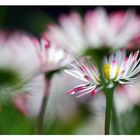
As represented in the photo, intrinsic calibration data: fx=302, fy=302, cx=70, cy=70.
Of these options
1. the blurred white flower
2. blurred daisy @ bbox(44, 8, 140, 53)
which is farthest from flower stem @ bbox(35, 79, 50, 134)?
blurred daisy @ bbox(44, 8, 140, 53)

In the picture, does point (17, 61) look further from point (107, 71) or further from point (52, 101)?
point (107, 71)

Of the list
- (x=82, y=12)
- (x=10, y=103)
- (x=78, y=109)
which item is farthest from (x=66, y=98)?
(x=82, y=12)

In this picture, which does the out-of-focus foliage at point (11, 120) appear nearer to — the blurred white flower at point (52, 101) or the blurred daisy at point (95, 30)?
the blurred white flower at point (52, 101)

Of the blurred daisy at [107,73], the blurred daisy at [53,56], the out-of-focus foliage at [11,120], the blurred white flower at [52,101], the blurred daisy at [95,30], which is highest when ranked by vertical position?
the blurred daisy at [95,30]

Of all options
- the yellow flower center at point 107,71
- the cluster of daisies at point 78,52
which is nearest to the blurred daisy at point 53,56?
the cluster of daisies at point 78,52

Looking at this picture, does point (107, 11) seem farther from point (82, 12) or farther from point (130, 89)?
point (130, 89)

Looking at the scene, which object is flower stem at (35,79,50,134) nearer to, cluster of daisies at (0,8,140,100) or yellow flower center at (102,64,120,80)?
cluster of daisies at (0,8,140,100)
